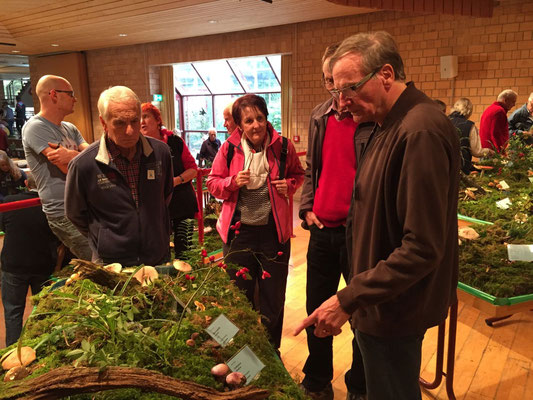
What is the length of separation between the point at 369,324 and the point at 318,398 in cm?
113

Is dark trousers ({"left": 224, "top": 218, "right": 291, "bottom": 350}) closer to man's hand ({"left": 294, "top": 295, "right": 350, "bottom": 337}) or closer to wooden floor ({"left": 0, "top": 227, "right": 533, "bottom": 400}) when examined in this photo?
wooden floor ({"left": 0, "top": 227, "right": 533, "bottom": 400})

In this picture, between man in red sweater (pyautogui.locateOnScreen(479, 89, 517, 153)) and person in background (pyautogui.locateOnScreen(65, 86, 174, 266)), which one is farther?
man in red sweater (pyautogui.locateOnScreen(479, 89, 517, 153))

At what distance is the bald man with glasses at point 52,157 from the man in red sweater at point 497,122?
190 inches

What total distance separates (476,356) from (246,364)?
89.8 inches

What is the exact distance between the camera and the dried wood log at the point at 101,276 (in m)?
1.42

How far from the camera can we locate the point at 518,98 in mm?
6062

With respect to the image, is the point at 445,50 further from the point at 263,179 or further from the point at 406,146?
A: the point at 406,146

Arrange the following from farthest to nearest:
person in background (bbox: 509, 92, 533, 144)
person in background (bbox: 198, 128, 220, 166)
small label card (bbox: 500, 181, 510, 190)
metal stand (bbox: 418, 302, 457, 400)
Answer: person in background (bbox: 198, 128, 220, 166), person in background (bbox: 509, 92, 533, 144), small label card (bbox: 500, 181, 510, 190), metal stand (bbox: 418, 302, 457, 400)

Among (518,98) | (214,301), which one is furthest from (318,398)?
(518,98)

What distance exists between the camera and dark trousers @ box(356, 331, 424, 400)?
1.34m

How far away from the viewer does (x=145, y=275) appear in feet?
5.23

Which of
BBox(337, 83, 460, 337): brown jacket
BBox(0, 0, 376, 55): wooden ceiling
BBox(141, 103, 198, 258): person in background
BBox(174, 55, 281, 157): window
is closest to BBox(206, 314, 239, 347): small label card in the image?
BBox(337, 83, 460, 337): brown jacket

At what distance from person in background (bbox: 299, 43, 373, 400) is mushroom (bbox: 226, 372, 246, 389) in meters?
0.98

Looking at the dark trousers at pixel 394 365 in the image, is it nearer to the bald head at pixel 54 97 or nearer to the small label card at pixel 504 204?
the bald head at pixel 54 97
